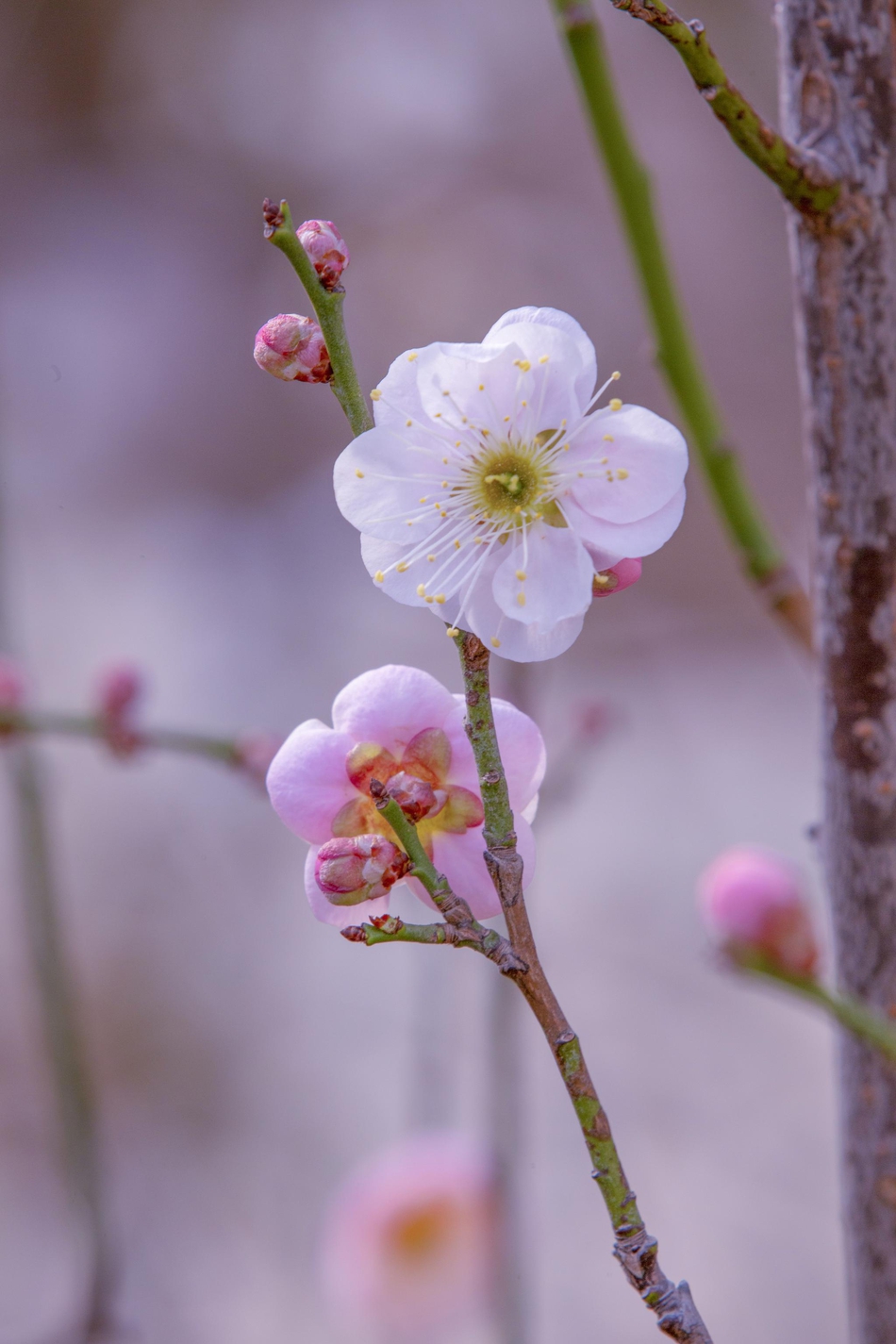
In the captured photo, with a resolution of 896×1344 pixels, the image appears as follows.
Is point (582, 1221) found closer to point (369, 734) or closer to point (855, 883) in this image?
point (855, 883)

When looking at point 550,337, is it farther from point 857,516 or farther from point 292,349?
point 857,516

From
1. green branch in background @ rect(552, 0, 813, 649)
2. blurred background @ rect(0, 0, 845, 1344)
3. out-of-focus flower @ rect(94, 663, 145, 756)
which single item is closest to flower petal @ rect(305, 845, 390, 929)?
green branch in background @ rect(552, 0, 813, 649)

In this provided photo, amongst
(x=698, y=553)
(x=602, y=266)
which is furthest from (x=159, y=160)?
(x=698, y=553)

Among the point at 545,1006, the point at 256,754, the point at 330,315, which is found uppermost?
the point at 256,754

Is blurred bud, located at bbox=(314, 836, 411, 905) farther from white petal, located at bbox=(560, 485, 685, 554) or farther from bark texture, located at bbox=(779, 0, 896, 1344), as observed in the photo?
bark texture, located at bbox=(779, 0, 896, 1344)

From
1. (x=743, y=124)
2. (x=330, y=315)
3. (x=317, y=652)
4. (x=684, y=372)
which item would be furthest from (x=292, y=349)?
(x=317, y=652)

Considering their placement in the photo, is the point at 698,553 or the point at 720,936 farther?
the point at 698,553

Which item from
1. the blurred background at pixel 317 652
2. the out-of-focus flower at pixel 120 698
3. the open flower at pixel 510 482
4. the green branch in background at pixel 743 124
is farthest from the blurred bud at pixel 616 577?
the blurred background at pixel 317 652
